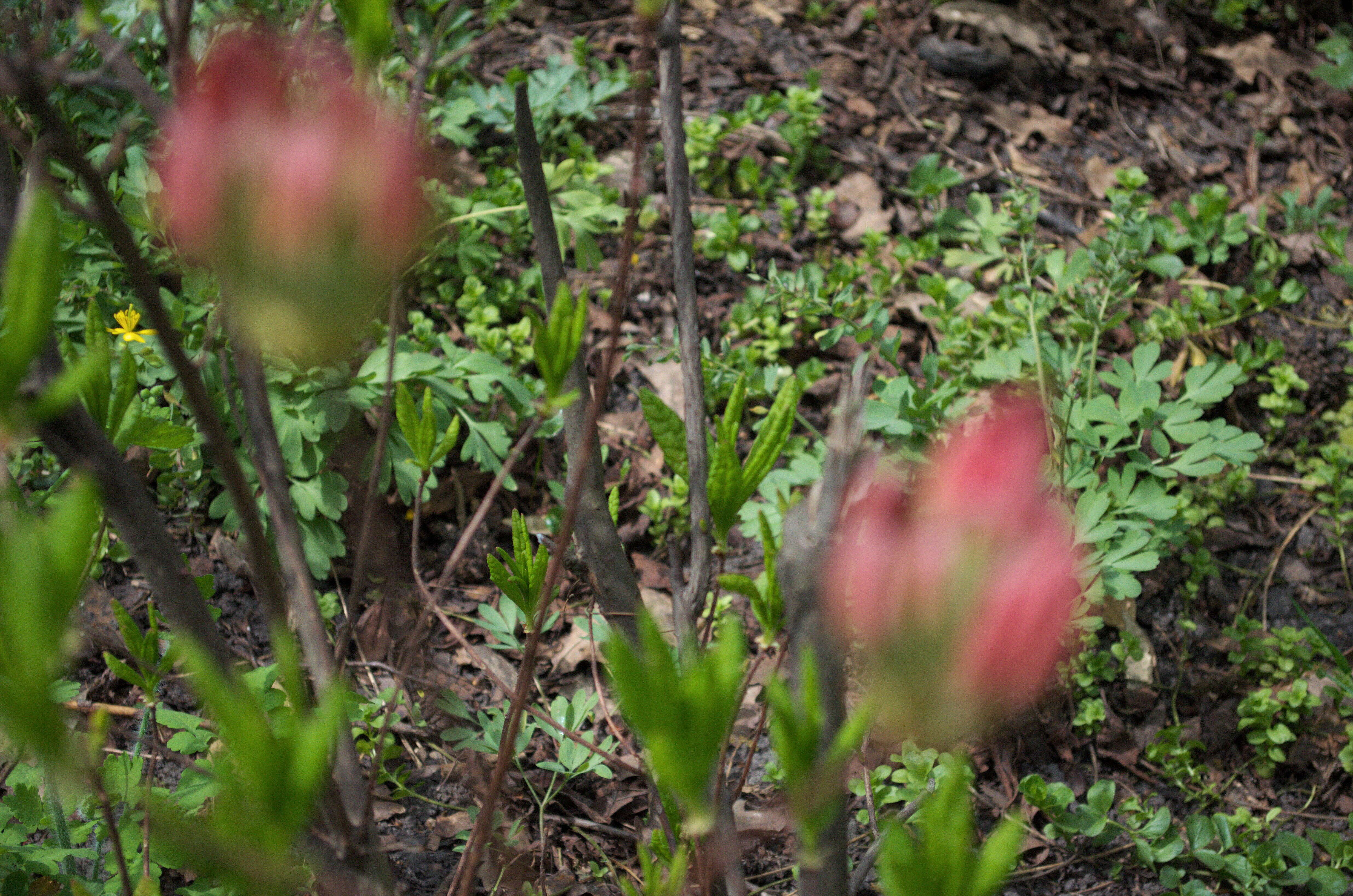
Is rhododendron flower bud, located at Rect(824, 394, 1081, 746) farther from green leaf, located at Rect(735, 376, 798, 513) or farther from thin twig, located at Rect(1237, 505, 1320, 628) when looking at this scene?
thin twig, located at Rect(1237, 505, 1320, 628)

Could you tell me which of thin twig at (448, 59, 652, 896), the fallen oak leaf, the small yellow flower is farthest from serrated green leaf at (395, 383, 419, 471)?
the fallen oak leaf

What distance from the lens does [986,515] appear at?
320mm

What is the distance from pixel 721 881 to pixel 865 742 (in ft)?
0.79

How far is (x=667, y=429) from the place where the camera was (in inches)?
23.3

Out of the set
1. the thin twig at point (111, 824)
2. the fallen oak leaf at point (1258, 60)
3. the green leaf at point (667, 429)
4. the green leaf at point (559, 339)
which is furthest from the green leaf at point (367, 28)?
the fallen oak leaf at point (1258, 60)

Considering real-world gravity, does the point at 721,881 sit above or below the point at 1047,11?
below

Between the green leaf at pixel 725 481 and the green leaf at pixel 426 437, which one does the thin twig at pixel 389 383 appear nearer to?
the green leaf at pixel 426 437

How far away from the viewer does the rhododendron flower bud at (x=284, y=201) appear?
0.31m

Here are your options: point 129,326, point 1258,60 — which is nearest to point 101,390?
point 129,326

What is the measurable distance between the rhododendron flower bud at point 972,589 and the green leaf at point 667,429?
0.25m

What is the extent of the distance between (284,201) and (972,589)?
0.86 feet

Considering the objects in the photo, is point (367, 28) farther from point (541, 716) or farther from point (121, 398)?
point (541, 716)

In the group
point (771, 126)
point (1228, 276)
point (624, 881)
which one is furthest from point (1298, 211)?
point (624, 881)

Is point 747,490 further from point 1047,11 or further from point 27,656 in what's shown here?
point 1047,11
